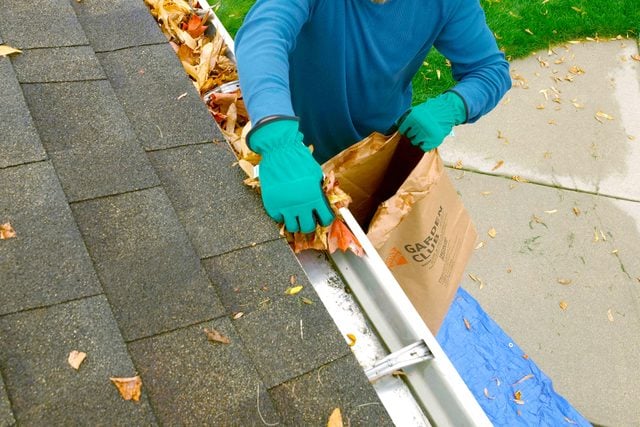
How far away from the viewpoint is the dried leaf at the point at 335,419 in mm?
1362

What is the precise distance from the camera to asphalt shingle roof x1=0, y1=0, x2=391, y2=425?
1308mm

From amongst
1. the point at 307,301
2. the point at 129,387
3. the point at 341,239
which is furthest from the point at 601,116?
the point at 129,387

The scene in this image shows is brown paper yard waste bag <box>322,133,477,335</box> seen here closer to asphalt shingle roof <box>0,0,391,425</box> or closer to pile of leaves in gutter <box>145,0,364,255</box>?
pile of leaves in gutter <box>145,0,364,255</box>

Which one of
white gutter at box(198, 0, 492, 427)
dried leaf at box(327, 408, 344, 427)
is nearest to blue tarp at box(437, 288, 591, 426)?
white gutter at box(198, 0, 492, 427)

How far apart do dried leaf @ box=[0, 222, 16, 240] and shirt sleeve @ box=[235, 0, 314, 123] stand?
0.70 meters

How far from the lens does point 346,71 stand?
2119 mm

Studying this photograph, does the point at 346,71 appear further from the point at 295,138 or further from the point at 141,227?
the point at 141,227

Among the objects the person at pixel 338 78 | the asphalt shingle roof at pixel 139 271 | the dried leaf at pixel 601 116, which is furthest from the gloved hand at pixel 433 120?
the dried leaf at pixel 601 116

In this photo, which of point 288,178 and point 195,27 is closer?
point 288,178

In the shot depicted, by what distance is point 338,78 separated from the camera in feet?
6.95

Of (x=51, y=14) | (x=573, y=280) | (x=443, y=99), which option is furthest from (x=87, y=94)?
(x=573, y=280)

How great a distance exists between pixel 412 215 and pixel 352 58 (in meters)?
0.60

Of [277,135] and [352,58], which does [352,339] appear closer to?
[277,135]

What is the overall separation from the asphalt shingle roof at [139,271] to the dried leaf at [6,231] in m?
0.01
